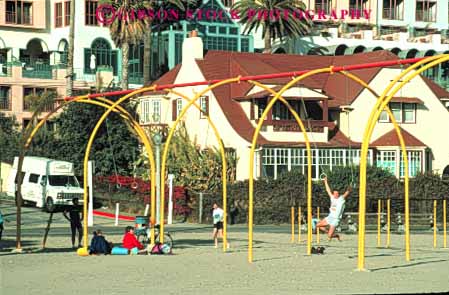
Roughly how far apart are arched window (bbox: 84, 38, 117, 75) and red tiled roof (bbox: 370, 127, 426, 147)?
28.8m

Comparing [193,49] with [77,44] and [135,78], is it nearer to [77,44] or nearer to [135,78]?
[135,78]

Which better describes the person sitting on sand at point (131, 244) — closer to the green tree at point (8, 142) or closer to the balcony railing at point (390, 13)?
the green tree at point (8, 142)

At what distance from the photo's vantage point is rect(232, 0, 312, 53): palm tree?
88750mm

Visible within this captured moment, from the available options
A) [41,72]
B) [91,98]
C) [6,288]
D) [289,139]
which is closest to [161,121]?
[289,139]

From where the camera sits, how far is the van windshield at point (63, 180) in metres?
61.3

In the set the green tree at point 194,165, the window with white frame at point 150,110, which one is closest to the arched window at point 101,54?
the window with white frame at point 150,110

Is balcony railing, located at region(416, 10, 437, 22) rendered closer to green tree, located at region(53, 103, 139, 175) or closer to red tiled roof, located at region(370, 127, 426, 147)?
red tiled roof, located at region(370, 127, 426, 147)

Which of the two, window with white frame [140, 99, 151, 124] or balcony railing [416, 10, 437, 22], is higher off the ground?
balcony railing [416, 10, 437, 22]

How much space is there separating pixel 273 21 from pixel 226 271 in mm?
63031

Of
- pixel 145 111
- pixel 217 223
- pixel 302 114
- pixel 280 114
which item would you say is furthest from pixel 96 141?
pixel 217 223

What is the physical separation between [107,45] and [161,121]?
24448mm

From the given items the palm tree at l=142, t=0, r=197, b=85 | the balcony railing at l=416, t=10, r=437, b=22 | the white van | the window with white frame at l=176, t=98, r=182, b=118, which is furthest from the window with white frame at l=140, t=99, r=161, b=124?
the balcony railing at l=416, t=10, r=437, b=22

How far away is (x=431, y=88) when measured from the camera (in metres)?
74.5

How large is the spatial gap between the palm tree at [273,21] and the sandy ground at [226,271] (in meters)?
50.9
